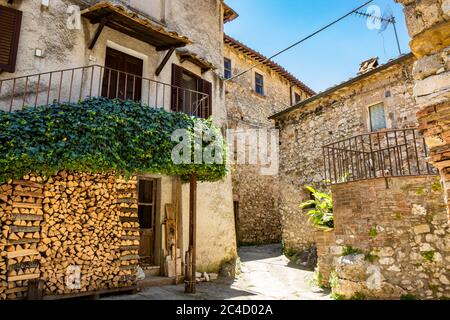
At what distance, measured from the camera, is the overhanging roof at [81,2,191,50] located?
22.8ft

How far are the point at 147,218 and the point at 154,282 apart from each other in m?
1.63

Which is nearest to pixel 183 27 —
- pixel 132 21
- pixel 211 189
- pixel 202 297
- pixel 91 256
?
pixel 132 21

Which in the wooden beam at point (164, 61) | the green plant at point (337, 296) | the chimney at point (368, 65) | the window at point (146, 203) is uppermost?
the chimney at point (368, 65)

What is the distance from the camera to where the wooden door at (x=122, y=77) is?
25.7ft

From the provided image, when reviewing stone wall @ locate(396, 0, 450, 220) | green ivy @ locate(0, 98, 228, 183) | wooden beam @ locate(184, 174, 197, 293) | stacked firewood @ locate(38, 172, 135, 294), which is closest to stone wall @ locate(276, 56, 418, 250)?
wooden beam @ locate(184, 174, 197, 293)

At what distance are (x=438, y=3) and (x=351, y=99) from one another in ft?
27.9

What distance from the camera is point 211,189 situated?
30.8ft

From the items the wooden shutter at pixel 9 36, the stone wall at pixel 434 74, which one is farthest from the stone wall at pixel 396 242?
the wooden shutter at pixel 9 36

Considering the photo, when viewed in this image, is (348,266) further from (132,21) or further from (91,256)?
(132,21)

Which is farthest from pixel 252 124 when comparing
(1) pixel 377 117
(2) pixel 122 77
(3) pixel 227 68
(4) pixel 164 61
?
(2) pixel 122 77

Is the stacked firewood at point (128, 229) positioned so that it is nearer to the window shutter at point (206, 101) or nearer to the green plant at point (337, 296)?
the window shutter at point (206, 101)

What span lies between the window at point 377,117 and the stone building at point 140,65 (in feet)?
16.1

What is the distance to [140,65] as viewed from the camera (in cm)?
852

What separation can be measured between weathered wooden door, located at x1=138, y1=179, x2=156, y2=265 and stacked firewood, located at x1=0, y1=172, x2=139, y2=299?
2.69 ft
